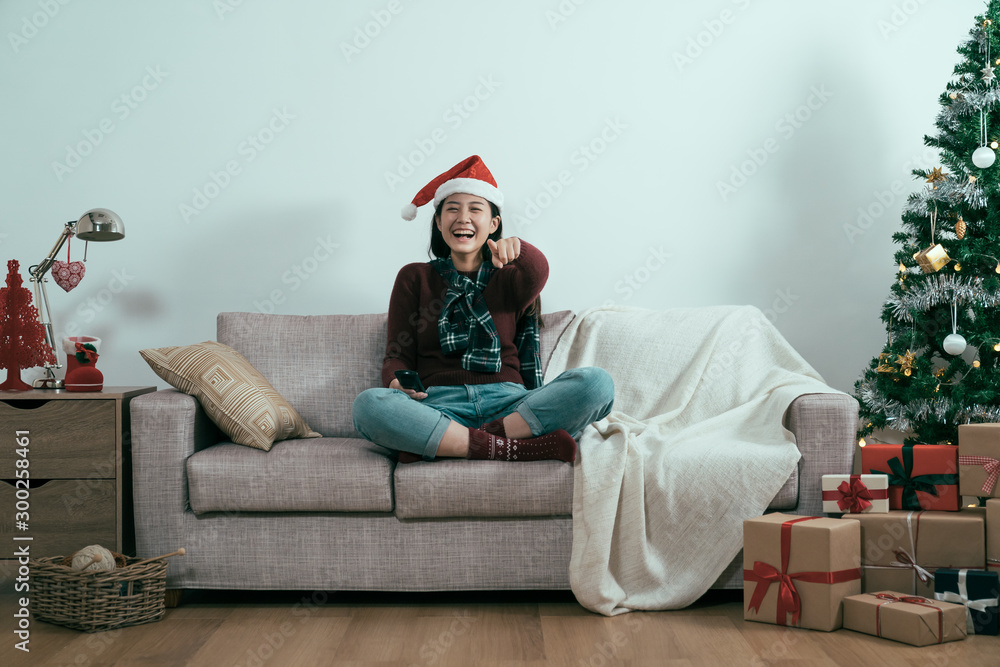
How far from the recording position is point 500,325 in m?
2.21

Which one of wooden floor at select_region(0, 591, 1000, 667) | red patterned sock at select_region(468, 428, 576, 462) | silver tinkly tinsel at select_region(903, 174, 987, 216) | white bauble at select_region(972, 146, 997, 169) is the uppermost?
white bauble at select_region(972, 146, 997, 169)

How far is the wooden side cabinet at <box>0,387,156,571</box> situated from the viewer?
1937 mm

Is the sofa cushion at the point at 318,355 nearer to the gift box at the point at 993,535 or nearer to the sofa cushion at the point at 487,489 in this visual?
the sofa cushion at the point at 487,489

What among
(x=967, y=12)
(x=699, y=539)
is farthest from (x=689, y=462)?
(x=967, y=12)

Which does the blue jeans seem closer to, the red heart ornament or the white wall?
the white wall

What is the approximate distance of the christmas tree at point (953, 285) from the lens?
2344 mm

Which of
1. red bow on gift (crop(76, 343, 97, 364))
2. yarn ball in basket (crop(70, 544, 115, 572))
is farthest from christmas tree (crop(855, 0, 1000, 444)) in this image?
red bow on gift (crop(76, 343, 97, 364))

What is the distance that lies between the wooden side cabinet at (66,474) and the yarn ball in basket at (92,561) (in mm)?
195

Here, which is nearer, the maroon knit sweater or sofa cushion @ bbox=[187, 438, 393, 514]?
sofa cushion @ bbox=[187, 438, 393, 514]

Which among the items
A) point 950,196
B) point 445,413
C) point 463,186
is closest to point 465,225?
point 463,186

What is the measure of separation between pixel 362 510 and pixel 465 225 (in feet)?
2.88

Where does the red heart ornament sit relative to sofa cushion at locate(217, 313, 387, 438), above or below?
above

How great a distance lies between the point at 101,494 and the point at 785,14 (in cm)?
266

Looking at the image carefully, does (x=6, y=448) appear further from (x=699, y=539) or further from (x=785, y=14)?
(x=785, y=14)
